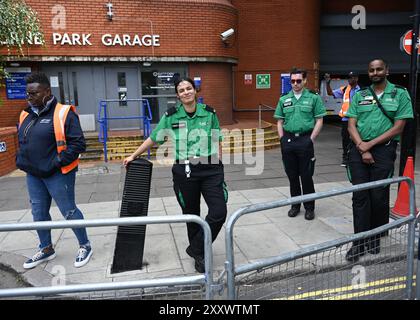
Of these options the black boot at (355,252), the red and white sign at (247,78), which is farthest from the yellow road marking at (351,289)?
the red and white sign at (247,78)

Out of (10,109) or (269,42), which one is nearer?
(10,109)

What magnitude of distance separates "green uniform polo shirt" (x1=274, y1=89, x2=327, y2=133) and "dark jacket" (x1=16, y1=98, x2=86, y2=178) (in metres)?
2.63

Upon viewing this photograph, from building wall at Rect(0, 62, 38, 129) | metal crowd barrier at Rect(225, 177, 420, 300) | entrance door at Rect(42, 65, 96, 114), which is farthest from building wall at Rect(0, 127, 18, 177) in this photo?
metal crowd barrier at Rect(225, 177, 420, 300)

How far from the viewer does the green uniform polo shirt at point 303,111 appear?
4.62 metres

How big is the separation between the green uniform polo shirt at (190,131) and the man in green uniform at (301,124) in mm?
1647

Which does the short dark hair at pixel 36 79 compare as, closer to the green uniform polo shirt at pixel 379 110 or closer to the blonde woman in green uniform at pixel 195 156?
the blonde woman in green uniform at pixel 195 156

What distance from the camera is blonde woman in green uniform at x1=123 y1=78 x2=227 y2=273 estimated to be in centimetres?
335

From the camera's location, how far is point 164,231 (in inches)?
183

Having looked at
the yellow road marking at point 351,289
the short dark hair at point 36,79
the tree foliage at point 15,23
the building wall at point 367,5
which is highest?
the building wall at point 367,5

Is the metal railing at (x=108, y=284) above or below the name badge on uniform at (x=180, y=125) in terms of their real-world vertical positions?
below

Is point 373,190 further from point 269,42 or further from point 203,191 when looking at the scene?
point 269,42

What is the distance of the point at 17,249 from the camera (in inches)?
168

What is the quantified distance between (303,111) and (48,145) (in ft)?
9.91

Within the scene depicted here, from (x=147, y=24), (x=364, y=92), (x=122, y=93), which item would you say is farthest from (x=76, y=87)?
(x=364, y=92)
